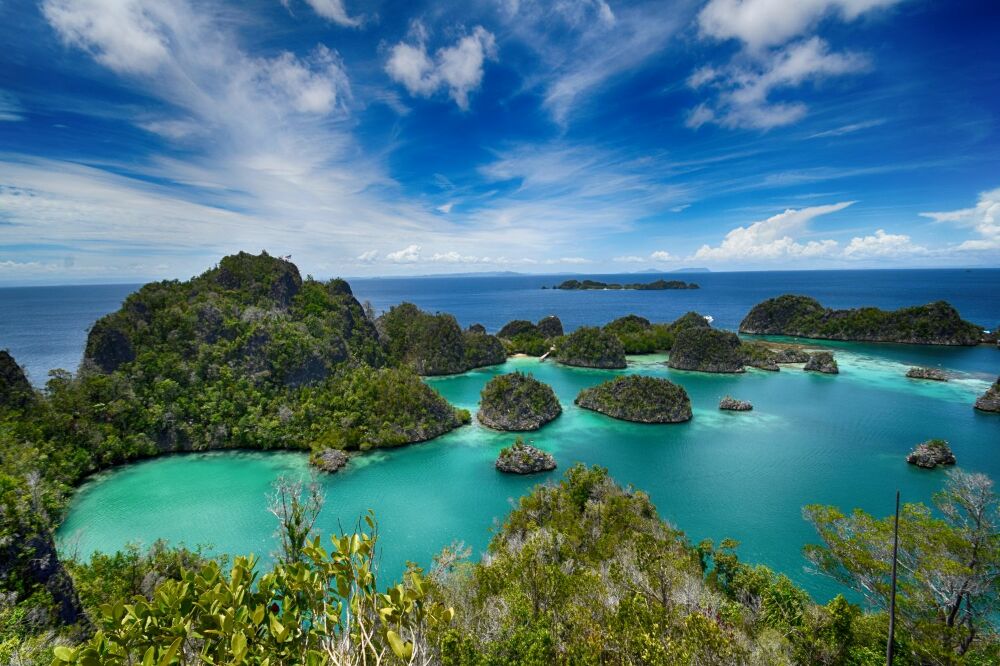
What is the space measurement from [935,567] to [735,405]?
96.4 feet

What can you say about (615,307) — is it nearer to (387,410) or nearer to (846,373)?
(846,373)

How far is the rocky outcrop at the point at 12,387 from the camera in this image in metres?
27.4

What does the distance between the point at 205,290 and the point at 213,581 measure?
1828 inches

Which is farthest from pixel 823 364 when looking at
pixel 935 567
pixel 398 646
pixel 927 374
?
pixel 398 646

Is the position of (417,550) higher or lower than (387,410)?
lower

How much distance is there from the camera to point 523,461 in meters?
28.0

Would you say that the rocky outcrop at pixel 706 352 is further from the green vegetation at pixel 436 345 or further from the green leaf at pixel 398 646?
the green leaf at pixel 398 646

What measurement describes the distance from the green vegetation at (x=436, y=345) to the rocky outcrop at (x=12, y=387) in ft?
96.7

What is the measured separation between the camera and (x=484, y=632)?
35.9 ft

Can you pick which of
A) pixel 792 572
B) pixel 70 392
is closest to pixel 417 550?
pixel 792 572

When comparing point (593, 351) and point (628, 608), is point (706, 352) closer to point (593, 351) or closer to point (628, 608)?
point (593, 351)

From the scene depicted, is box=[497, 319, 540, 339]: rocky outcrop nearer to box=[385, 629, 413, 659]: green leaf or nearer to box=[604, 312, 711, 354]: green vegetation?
box=[604, 312, 711, 354]: green vegetation

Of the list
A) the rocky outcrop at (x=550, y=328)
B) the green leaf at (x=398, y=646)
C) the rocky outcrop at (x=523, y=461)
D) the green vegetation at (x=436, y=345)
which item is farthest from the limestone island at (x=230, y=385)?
the rocky outcrop at (x=550, y=328)

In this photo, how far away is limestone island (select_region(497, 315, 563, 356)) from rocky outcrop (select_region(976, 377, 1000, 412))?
45.4 metres
